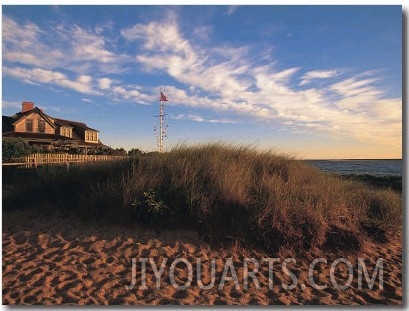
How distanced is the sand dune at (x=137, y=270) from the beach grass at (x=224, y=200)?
0.28m

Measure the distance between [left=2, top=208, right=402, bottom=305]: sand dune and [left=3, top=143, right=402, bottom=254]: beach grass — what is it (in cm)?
28

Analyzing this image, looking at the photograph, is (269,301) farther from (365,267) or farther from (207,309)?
(365,267)

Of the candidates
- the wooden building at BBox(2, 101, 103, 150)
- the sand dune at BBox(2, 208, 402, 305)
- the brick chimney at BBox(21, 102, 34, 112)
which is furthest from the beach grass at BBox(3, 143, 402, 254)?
the brick chimney at BBox(21, 102, 34, 112)

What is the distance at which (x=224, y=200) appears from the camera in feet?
20.3

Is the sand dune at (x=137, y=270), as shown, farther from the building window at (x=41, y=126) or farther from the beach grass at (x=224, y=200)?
the building window at (x=41, y=126)

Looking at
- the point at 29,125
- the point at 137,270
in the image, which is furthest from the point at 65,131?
the point at 137,270

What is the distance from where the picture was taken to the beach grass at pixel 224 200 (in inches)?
230

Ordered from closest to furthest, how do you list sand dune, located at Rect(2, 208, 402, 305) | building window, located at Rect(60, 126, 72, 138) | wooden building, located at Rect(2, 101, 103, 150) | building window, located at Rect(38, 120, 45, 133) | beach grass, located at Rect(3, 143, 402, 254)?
sand dune, located at Rect(2, 208, 402, 305) → beach grass, located at Rect(3, 143, 402, 254) → wooden building, located at Rect(2, 101, 103, 150) → building window, located at Rect(38, 120, 45, 133) → building window, located at Rect(60, 126, 72, 138)

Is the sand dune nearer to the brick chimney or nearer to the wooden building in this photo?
the wooden building

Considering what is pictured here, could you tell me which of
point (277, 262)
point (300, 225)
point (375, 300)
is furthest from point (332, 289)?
point (300, 225)

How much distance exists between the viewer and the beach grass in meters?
5.83

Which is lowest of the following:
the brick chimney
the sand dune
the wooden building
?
the sand dune

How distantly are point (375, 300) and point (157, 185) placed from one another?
4.08 metres

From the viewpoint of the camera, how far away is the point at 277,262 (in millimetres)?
5266
